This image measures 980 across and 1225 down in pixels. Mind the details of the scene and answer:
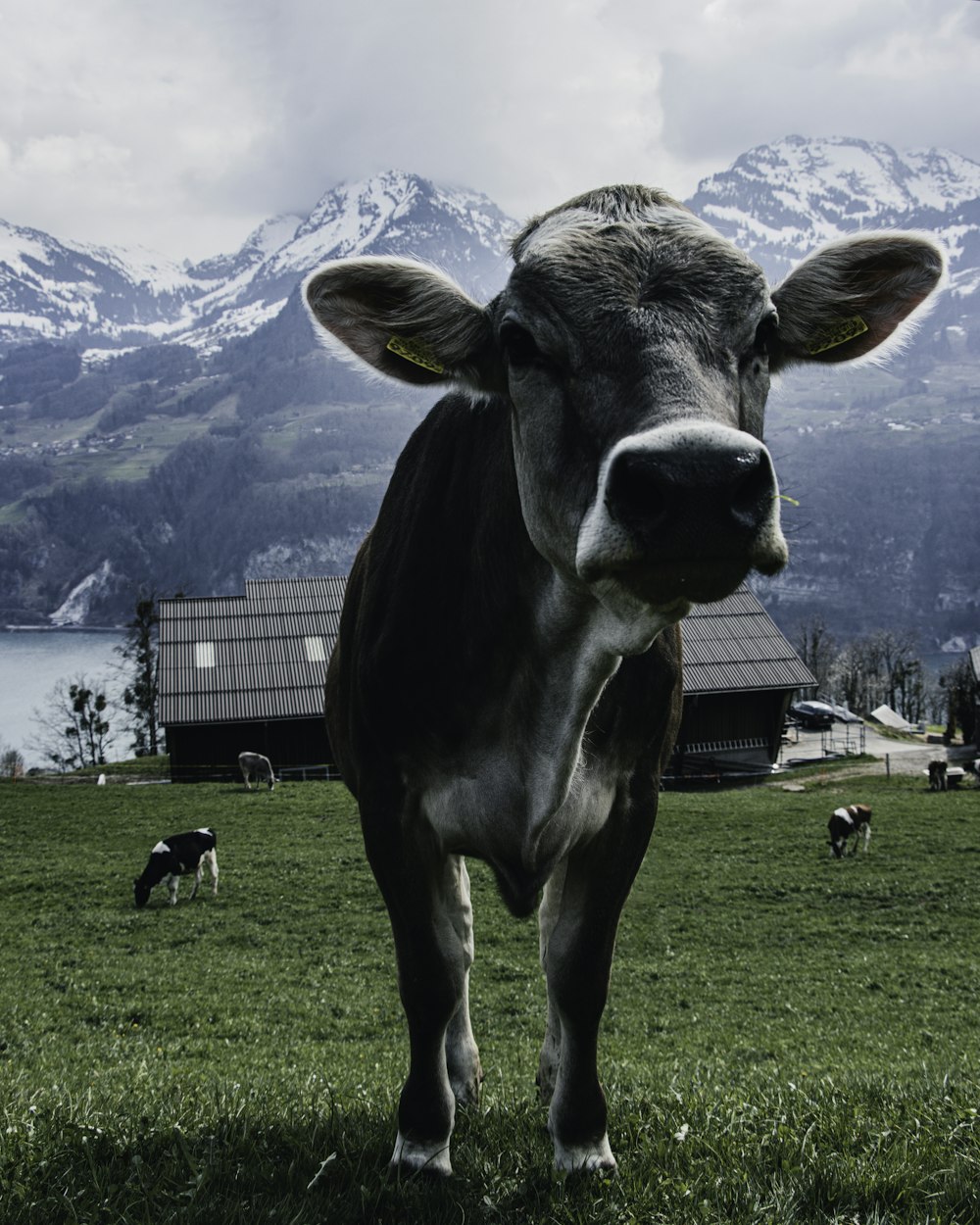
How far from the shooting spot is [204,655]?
4900 centimetres

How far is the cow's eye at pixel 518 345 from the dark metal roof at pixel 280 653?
43587 mm

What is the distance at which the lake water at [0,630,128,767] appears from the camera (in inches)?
3954

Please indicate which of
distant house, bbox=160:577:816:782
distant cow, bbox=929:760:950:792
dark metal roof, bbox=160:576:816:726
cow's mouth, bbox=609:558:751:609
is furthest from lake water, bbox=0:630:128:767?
cow's mouth, bbox=609:558:751:609

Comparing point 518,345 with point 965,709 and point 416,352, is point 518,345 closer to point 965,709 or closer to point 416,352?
point 416,352

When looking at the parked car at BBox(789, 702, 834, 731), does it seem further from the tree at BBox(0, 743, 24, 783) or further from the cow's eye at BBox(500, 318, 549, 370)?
the cow's eye at BBox(500, 318, 549, 370)

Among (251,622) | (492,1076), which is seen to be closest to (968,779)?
(251,622)

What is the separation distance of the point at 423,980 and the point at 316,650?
153 ft

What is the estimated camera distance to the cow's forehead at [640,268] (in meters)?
3.36

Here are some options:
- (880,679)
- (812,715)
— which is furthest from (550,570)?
(880,679)

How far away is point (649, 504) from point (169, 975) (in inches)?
599

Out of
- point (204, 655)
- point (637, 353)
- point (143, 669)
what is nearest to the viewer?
point (637, 353)

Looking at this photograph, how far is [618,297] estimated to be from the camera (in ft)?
10.9

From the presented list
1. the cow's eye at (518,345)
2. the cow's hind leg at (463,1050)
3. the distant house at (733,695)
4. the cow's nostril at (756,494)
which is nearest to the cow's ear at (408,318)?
the cow's eye at (518,345)

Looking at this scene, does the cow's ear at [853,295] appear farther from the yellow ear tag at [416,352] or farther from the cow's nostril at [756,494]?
the cow's nostril at [756,494]
